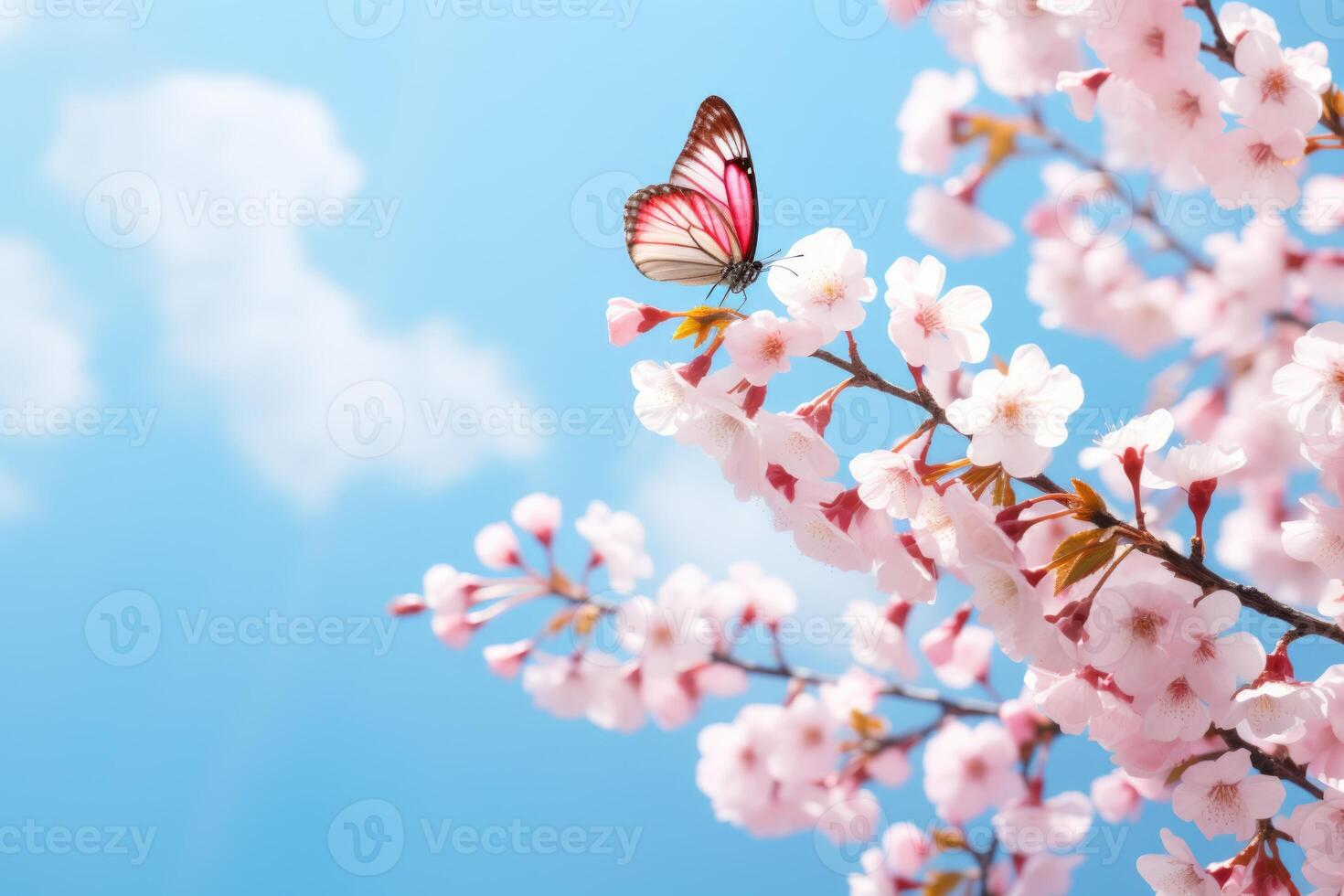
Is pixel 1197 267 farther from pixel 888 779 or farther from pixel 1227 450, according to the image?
pixel 1227 450

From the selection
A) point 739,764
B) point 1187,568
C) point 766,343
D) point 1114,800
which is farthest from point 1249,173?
point 739,764

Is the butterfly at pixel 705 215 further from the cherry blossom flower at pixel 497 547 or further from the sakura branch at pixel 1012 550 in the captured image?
the cherry blossom flower at pixel 497 547

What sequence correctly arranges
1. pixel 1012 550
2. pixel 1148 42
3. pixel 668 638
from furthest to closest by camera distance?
pixel 668 638, pixel 1148 42, pixel 1012 550

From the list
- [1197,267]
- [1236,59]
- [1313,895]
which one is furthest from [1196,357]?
[1313,895]

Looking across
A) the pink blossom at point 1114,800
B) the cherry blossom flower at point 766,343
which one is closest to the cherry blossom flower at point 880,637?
the pink blossom at point 1114,800

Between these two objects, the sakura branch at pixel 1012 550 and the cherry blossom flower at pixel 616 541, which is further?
the cherry blossom flower at pixel 616 541

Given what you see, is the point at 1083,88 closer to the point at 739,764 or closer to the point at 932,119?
the point at 932,119

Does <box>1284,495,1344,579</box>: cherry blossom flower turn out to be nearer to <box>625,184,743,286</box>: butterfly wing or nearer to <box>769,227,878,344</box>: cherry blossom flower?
<box>769,227,878,344</box>: cherry blossom flower
